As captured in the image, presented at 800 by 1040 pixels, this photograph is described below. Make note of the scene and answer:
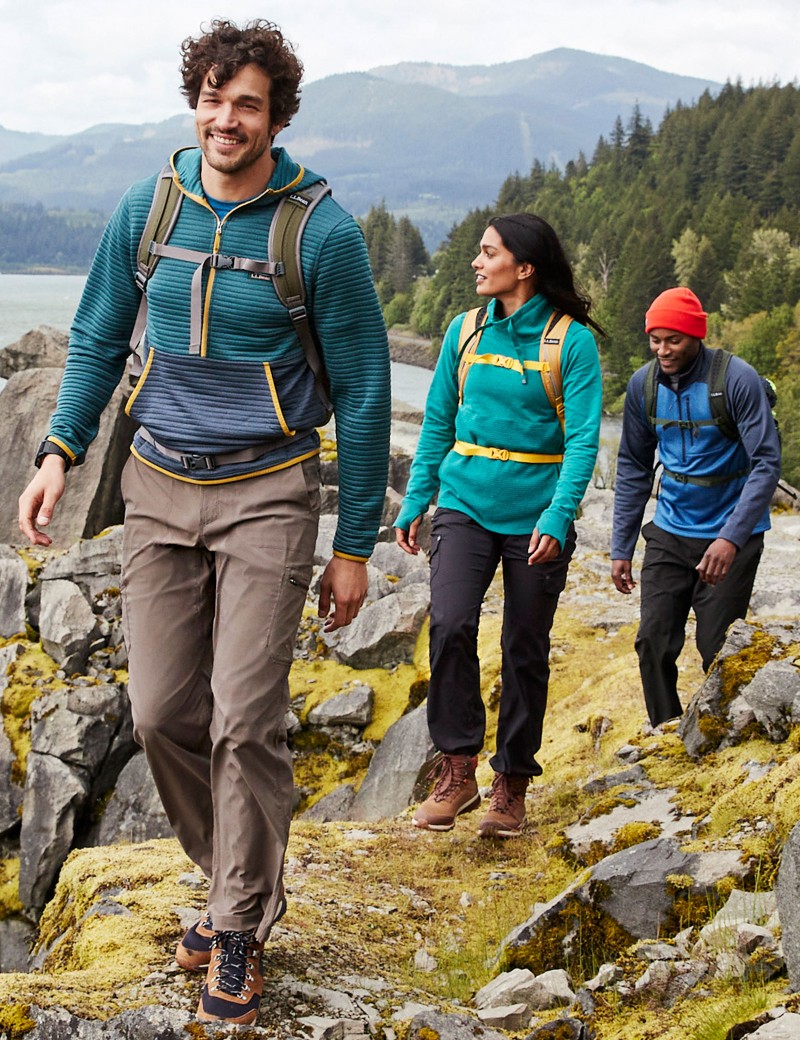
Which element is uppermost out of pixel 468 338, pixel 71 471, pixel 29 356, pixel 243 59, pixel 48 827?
pixel 243 59

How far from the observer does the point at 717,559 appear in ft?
21.4

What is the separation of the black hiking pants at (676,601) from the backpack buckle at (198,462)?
384 centimetres

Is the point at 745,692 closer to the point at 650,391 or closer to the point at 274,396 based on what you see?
the point at 650,391

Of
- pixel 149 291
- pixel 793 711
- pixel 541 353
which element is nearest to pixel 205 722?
pixel 149 291

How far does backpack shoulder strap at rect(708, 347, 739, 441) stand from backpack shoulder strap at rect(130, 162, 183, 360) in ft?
12.3

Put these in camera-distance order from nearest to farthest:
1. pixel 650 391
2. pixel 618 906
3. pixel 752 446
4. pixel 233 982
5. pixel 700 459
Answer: pixel 233 982 → pixel 618 906 → pixel 752 446 → pixel 700 459 → pixel 650 391

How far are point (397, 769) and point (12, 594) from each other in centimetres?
735

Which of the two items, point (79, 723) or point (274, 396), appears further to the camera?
point (79, 723)

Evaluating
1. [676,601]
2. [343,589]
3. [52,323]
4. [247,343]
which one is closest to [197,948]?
[343,589]

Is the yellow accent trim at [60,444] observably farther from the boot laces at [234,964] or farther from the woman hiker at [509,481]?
the woman hiker at [509,481]

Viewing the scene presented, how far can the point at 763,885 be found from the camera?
422 centimetres

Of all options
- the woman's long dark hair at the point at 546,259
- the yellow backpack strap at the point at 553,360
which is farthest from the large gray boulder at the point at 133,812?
the woman's long dark hair at the point at 546,259

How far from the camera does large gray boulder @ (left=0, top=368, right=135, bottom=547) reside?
19.1 meters

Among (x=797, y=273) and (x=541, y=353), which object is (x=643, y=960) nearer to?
(x=541, y=353)
